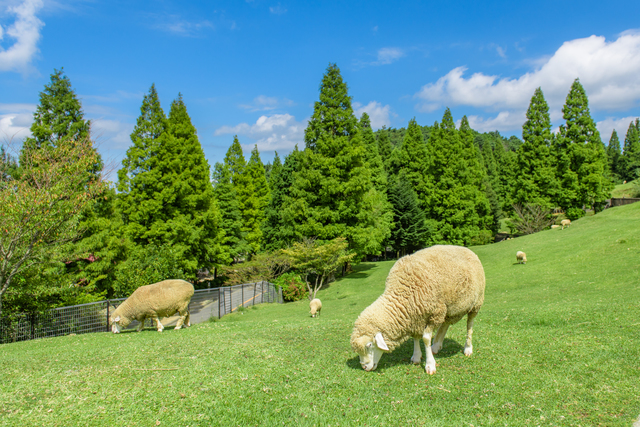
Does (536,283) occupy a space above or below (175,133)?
below

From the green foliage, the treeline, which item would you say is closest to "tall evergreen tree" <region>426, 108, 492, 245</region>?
the treeline

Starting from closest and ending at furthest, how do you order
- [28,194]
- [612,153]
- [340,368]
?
[340,368], [28,194], [612,153]

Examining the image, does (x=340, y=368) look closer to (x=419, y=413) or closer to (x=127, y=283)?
(x=419, y=413)

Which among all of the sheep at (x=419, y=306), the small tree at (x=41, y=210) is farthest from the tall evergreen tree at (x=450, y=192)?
the sheep at (x=419, y=306)

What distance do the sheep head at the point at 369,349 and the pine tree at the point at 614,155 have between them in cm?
8635

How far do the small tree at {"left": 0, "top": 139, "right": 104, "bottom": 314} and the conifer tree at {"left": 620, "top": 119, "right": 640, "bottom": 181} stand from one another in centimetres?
8304

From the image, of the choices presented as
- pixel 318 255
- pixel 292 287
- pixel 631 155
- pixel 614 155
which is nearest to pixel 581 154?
pixel 318 255

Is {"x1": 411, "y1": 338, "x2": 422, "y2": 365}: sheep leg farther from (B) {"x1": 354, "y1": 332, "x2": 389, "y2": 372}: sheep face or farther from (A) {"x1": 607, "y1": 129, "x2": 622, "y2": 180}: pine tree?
(A) {"x1": 607, "y1": 129, "x2": 622, "y2": 180}: pine tree

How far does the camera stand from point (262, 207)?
4050 centimetres

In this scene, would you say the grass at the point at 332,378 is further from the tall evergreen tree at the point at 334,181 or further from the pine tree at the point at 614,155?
the pine tree at the point at 614,155

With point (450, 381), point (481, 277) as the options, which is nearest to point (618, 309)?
point (481, 277)

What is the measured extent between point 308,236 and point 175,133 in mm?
11632

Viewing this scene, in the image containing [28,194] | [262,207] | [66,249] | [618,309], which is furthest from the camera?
[262,207]

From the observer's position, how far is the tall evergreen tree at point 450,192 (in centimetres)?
3647
